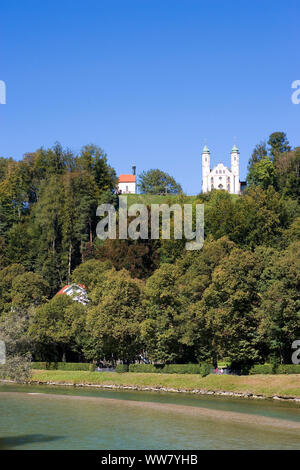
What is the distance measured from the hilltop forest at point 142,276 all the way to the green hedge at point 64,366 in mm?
1716

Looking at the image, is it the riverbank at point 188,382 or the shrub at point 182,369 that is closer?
the riverbank at point 188,382

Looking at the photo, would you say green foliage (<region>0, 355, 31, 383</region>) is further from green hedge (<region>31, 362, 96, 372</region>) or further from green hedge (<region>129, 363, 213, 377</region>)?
green hedge (<region>129, 363, 213, 377</region>)

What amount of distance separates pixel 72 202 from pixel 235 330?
69522mm

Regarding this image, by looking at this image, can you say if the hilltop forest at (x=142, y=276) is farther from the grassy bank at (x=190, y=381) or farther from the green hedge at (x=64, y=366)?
the grassy bank at (x=190, y=381)

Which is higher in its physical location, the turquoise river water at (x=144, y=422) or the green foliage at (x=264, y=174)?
the green foliage at (x=264, y=174)

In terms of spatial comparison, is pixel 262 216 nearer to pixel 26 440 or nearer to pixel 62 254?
pixel 62 254

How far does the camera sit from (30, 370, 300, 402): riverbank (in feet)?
232

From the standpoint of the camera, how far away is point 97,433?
4759 centimetres

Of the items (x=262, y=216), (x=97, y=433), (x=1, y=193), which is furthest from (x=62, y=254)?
(x=97, y=433)

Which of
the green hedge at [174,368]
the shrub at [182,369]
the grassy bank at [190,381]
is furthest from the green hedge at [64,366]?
the shrub at [182,369]

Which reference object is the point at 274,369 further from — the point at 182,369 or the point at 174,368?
the point at 174,368

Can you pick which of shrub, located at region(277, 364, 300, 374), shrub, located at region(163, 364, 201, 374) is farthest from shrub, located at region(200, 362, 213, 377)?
shrub, located at region(277, 364, 300, 374)

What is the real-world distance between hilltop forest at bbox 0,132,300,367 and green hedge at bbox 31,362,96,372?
1.72 meters

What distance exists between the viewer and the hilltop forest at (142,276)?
260 feet
